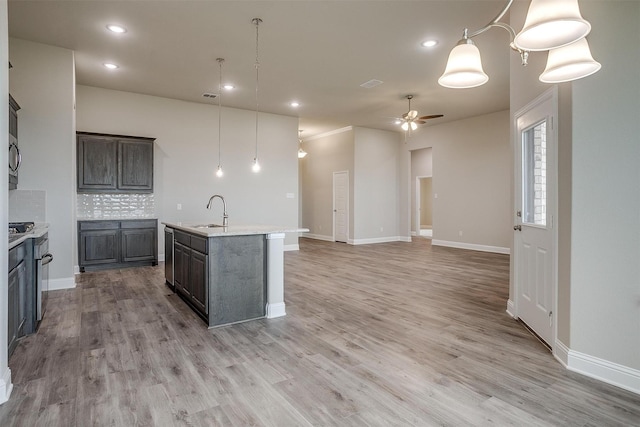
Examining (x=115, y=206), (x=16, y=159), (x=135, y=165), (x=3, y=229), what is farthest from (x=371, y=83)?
(x=3, y=229)

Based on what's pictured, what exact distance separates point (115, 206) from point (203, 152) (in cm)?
194

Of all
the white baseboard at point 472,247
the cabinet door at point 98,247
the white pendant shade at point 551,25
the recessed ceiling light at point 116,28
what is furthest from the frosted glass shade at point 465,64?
the white baseboard at point 472,247

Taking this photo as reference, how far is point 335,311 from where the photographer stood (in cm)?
393

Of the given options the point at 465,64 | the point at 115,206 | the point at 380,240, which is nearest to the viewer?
the point at 465,64

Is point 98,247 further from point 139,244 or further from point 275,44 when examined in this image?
point 275,44

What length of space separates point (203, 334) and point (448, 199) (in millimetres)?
7758

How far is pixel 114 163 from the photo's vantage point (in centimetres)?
617

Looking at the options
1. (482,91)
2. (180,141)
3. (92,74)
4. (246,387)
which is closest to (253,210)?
(180,141)

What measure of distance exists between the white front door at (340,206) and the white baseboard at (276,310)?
6.49m

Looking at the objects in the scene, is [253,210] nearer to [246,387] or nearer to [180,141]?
[180,141]

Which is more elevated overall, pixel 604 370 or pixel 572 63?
pixel 572 63

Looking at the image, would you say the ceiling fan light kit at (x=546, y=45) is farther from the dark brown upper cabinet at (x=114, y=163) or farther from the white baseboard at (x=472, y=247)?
the white baseboard at (x=472, y=247)

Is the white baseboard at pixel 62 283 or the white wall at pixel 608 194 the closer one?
the white wall at pixel 608 194

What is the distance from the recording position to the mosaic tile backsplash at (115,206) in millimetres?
6273
